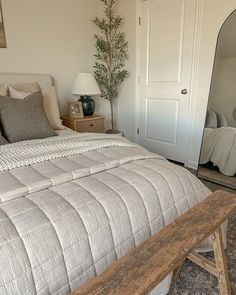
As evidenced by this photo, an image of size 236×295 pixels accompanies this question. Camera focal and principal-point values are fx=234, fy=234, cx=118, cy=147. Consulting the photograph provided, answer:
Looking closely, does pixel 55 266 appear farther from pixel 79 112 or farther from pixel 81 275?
pixel 79 112

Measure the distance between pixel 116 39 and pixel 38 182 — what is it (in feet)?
9.50

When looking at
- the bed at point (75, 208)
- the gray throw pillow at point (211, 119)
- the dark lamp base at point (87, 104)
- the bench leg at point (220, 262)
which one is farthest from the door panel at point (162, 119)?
the bench leg at point (220, 262)

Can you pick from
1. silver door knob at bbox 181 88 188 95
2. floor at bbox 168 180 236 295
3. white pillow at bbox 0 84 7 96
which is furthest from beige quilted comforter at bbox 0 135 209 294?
silver door knob at bbox 181 88 188 95

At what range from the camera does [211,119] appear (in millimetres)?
2621

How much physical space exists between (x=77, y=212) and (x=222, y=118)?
2.12 m

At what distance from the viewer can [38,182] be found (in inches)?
41.2

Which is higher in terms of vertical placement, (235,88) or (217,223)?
(235,88)

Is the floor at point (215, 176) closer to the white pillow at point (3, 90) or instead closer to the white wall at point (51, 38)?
the white wall at point (51, 38)

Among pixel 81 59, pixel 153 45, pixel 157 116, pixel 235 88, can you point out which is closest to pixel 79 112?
pixel 81 59

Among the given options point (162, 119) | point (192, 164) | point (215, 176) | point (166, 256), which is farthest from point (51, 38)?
point (166, 256)

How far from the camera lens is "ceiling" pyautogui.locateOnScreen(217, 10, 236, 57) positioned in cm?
231

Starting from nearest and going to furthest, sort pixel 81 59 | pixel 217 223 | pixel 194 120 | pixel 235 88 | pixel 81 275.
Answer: pixel 81 275
pixel 217 223
pixel 235 88
pixel 194 120
pixel 81 59

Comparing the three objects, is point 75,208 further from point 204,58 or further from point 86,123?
point 204,58

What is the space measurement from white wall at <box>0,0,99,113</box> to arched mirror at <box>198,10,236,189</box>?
179 cm
